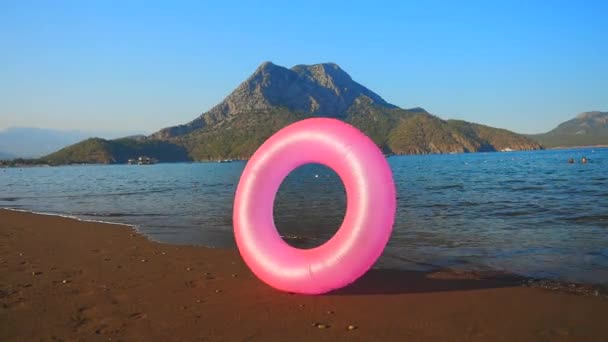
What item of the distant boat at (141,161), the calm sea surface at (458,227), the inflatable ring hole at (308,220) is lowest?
the inflatable ring hole at (308,220)

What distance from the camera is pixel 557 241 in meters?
9.34

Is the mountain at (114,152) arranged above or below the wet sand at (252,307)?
above

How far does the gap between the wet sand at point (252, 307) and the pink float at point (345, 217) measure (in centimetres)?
37

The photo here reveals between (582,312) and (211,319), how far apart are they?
4.15 m

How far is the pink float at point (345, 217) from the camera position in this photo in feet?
17.6

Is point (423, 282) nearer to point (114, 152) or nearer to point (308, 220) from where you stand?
point (308, 220)

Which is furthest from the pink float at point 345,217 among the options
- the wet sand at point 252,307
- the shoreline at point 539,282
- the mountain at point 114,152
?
the mountain at point 114,152

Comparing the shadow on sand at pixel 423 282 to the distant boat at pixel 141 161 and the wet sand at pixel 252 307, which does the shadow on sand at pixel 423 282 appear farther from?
the distant boat at pixel 141 161

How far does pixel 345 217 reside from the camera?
5.55 m

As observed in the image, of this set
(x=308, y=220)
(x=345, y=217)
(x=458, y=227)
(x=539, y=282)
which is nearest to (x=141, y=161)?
(x=308, y=220)

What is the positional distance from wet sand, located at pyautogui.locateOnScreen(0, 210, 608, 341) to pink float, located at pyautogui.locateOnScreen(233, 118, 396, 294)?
1.20ft

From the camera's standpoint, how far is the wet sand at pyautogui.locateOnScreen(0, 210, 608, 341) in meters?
4.47

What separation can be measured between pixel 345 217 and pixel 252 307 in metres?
1.54

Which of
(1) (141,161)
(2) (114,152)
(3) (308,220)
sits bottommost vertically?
(3) (308,220)
